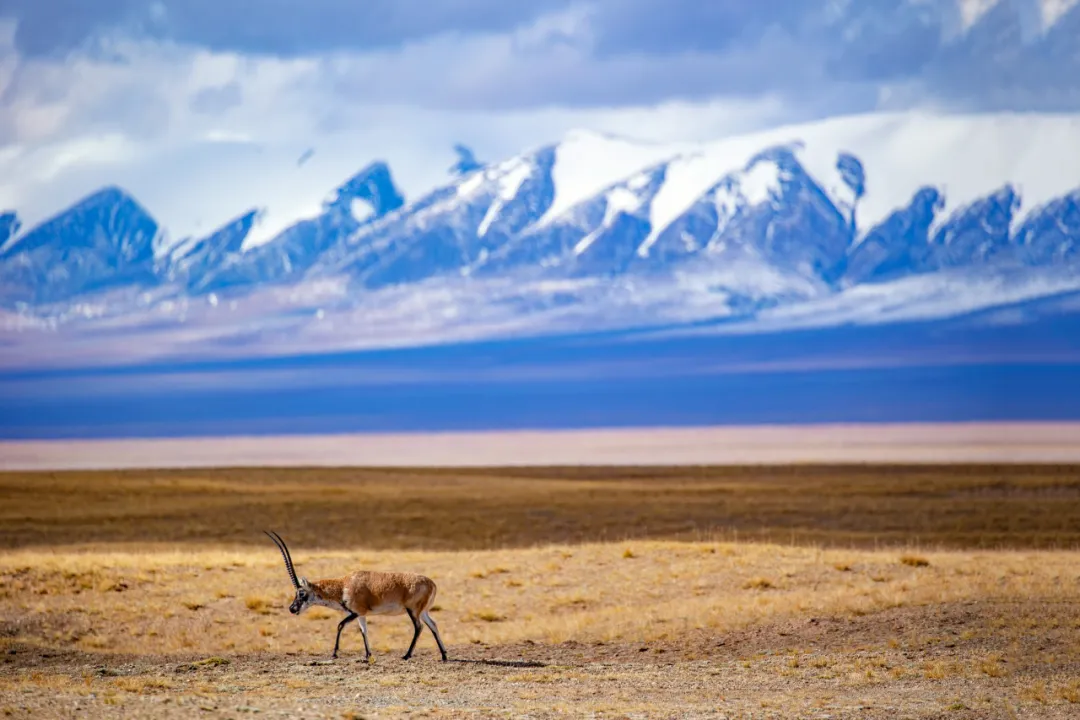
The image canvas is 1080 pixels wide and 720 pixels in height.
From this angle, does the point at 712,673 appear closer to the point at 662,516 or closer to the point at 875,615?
the point at 875,615

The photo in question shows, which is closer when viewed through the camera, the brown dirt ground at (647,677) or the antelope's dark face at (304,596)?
the brown dirt ground at (647,677)

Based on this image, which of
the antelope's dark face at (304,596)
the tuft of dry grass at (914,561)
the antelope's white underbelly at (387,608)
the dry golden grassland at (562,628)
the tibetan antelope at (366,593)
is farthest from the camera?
the tuft of dry grass at (914,561)

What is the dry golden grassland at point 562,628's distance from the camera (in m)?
18.4

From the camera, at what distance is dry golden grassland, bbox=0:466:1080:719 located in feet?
60.3

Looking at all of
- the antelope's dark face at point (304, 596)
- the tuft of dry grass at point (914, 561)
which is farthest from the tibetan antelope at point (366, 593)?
the tuft of dry grass at point (914, 561)

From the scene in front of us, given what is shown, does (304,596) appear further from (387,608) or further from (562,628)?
(562,628)

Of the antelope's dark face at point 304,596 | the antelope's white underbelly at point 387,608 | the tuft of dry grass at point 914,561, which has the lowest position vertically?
the tuft of dry grass at point 914,561

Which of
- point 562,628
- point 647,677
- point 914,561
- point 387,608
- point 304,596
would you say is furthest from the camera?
point 914,561

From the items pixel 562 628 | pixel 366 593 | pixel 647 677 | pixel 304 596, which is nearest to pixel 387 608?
pixel 366 593

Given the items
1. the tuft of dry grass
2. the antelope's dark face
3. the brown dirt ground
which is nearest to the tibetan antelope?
the antelope's dark face

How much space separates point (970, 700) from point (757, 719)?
3.01 meters

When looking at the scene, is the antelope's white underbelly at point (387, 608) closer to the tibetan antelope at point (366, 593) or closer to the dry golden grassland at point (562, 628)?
the tibetan antelope at point (366, 593)

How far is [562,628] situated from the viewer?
84.7 ft

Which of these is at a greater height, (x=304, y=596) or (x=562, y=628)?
(x=304, y=596)
